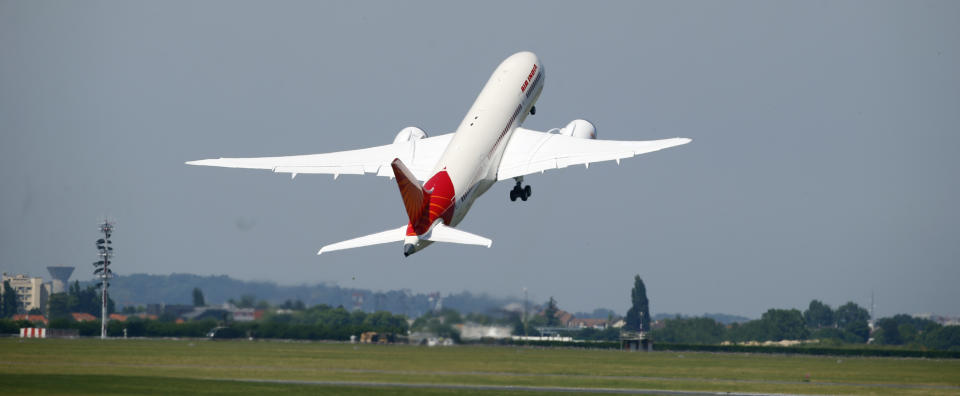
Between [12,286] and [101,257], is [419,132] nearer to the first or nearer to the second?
[101,257]

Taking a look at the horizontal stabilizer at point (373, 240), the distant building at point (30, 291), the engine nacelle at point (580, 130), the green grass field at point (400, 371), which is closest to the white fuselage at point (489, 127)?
the engine nacelle at point (580, 130)

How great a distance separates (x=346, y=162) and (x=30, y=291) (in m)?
42.3

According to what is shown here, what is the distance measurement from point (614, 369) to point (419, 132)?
26.1 m

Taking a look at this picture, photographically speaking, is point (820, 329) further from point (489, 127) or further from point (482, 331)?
point (489, 127)

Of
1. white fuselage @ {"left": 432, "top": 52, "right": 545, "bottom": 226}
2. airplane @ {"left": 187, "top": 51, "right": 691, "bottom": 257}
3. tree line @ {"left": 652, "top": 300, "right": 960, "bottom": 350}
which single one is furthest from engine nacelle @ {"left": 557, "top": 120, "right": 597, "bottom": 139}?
tree line @ {"left": 652, "top": 300, "right": 960, "bottom": 350}

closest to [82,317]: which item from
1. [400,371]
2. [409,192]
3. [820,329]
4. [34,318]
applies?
[34,318]

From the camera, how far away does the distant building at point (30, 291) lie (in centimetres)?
9044

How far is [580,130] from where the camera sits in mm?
68438

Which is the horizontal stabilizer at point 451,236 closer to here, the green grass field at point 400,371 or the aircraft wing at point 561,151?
the aircraft wing at point 561,151

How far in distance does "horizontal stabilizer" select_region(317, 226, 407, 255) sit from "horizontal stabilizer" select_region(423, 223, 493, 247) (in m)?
1.07

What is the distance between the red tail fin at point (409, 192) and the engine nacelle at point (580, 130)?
686 inches

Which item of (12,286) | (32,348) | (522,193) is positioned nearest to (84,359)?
(32,348)

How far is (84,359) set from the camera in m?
79.7

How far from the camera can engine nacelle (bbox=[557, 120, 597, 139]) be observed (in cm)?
6794
